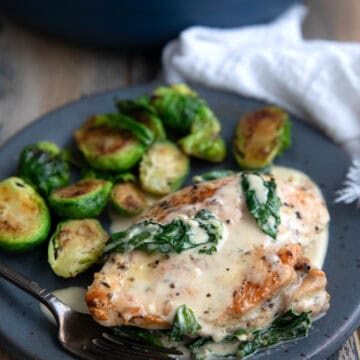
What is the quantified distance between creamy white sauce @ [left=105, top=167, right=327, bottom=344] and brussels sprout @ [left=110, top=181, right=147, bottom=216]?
38 centimetres

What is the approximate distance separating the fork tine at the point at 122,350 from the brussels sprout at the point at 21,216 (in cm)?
65

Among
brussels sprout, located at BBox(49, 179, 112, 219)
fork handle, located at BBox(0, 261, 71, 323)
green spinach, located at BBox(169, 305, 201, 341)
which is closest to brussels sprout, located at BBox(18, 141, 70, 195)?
brussels sprout, located at BBox(49, 179, 112, 219)

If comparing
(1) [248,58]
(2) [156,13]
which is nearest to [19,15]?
(2) [156,13]

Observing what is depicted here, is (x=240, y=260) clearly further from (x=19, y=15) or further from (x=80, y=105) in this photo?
(x=19, y=15)

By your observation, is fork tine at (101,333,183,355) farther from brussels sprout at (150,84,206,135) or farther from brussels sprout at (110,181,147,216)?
brussels sprout at (150,84,206,135)

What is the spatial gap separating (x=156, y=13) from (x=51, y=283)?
2071mm

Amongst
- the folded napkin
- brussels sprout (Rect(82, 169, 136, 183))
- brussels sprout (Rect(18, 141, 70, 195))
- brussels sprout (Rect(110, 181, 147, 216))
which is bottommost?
brussels sprout (Rect(110, 181, 147, 216))

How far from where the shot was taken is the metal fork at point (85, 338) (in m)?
2.82

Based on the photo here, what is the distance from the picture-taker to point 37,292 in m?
2.95

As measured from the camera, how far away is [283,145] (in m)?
3.79

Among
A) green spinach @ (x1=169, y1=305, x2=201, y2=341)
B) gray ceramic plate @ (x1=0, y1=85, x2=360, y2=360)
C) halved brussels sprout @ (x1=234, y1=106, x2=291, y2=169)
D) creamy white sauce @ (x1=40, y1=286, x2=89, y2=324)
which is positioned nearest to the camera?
green spinach @ (x1=169, y1=305, x2=201, y2=341)

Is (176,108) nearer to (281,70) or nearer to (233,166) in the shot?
A: (233,166)

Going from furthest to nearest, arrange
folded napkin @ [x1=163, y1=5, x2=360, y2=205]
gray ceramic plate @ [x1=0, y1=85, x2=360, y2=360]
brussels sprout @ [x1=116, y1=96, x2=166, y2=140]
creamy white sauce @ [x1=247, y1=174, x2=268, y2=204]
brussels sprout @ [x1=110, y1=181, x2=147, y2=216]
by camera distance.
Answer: folded napkin @ [x1=163, y1=5, x2=360, y2=205] < brussels sprout @ [x1=116, y1=96, x2=166, y2=140] < brussels sprout @ [x1=110, y1=181, x2=147, y2=216] < creamy white sauce @ [x1=247, y1=174, x2=268, y2=204] < gray ceramic plate @ [x1=0, y1=85, x2=360, y2=360]

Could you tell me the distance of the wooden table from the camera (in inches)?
182
